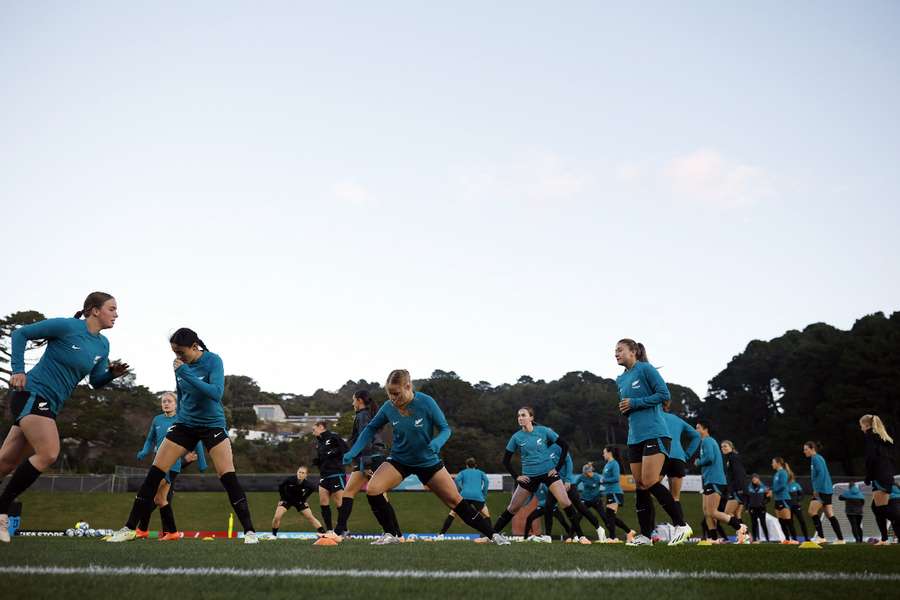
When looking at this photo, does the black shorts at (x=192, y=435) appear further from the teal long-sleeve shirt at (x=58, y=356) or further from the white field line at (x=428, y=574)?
the white field line at (x=428, y=574)

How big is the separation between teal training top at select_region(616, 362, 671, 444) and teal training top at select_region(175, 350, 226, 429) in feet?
16.7

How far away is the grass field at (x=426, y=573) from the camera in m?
4.32

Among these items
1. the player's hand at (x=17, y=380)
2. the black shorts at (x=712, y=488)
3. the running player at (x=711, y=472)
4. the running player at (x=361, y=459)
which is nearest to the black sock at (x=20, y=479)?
the player's hand at (x=17, y=380)

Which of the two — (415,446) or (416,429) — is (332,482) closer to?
(415,446)

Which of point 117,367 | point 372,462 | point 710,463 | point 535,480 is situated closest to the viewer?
point 117,367

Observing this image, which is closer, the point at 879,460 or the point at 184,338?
the point at 184,338

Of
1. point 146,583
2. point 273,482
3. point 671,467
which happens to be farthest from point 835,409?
point 146,583

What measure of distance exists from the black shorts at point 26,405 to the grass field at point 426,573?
1.24m

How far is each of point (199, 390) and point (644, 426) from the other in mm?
5472

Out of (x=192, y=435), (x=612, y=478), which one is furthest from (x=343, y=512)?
(x=612, y=478)

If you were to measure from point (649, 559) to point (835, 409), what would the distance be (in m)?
65.9

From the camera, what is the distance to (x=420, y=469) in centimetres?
823

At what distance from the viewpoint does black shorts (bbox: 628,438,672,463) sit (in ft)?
30.5

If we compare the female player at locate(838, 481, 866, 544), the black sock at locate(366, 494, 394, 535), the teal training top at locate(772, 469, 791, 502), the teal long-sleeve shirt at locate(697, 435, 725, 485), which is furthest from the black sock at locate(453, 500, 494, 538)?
the female player at locate(838, 481, 866, 544)
